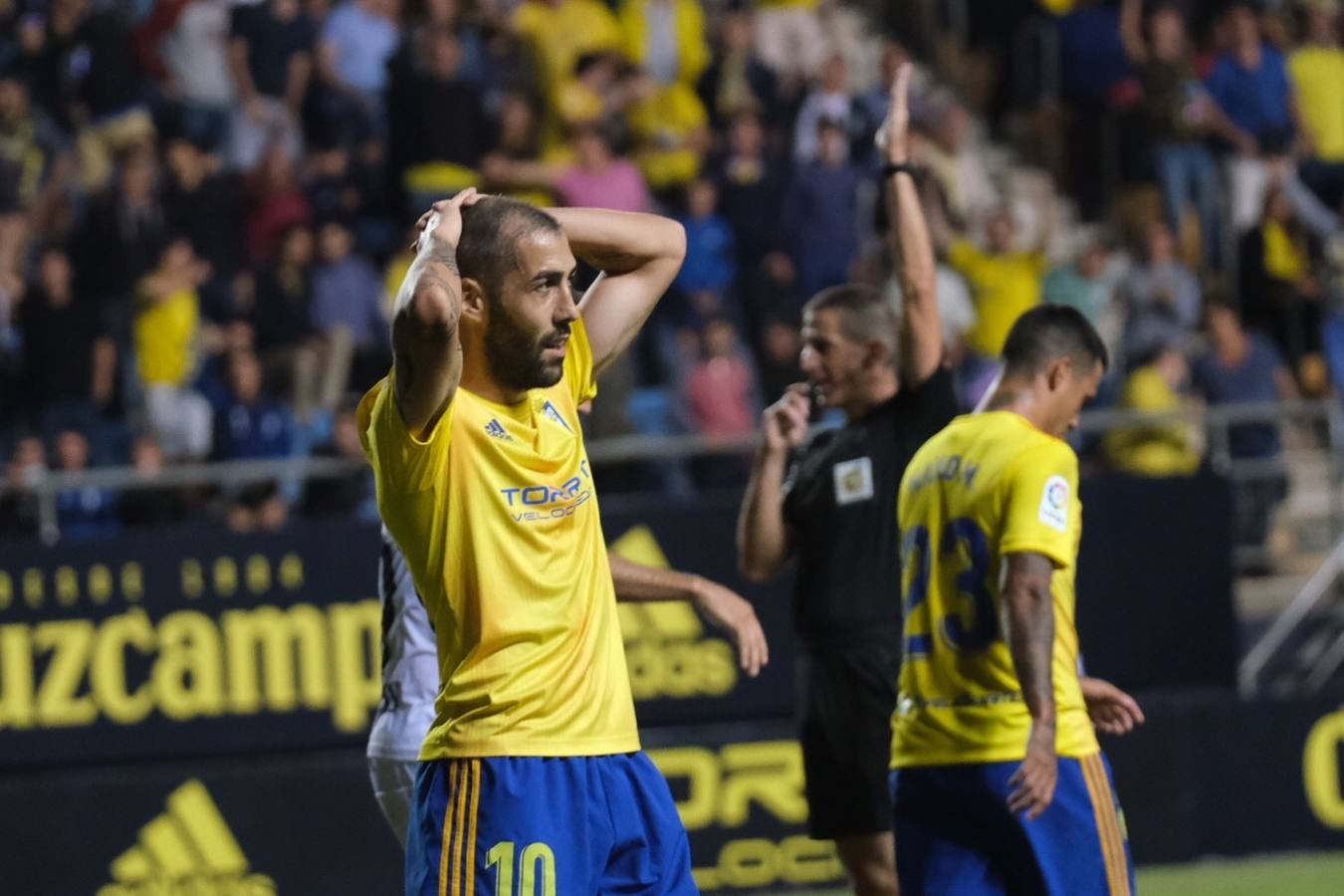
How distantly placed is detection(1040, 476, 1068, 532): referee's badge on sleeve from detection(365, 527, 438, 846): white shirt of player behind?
1663 mm

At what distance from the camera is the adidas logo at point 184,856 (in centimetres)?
992

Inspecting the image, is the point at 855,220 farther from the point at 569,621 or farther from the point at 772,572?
the point at 569,621

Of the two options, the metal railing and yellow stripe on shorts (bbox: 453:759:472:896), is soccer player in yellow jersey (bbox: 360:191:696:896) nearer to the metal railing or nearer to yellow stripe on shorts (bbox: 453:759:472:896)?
yellow stripe on shorts (bbox: 453:759:472:896)

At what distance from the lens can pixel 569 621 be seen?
4656 mm

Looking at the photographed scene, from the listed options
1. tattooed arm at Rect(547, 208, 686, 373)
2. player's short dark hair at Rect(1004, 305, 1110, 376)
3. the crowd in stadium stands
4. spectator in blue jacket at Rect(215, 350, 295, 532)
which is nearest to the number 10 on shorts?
tattooed arm at Rect(547, 208, 686, 373)

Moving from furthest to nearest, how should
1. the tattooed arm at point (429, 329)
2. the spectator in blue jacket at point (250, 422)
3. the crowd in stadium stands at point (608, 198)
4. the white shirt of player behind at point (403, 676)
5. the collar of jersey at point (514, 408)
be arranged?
the crowd in stadium stands at point (608, 198), the spectator in blue jacket at point (250, 422), the white shirt of player behind at point (403, 676), the collar of jersey at point (514, 408), the tattooed arm at point (429, 329)

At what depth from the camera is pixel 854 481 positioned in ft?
23.7

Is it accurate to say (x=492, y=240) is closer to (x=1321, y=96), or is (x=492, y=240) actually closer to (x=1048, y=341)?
(x=1048, y=341)

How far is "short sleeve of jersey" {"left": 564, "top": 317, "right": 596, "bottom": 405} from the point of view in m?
5.07

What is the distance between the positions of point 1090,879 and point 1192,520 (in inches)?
232

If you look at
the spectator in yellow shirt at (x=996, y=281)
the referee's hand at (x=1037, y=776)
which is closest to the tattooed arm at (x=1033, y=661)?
the referee's hand at (x=1037, y=776)

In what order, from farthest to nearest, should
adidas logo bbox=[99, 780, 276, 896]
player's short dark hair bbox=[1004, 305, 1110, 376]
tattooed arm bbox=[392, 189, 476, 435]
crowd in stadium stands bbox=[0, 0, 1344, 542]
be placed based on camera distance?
crowd in stadium stands bbox=[0, 0, 1344, 542] < adidas logo bbox=[99, 780, 276, 896] < player's short dark hair bbox=[1004, 305, 1110, 376] < tattooed arm bbox=[392, 189, 476, 435]

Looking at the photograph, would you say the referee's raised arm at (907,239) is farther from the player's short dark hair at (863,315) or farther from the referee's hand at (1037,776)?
the referee's hand at (1037,776)

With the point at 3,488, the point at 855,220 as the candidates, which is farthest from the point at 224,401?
the point at 855,220
